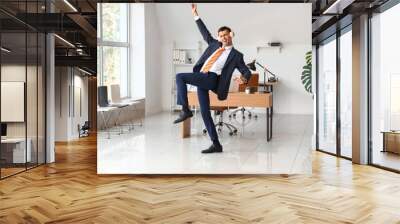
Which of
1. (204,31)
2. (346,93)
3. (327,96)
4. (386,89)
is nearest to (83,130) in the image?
(327,96)

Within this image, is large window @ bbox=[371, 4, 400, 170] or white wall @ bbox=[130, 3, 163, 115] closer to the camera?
white wall @ bbox=[130, 3, 163, 115]

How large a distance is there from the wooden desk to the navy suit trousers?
0.22ft

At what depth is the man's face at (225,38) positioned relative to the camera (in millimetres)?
5406

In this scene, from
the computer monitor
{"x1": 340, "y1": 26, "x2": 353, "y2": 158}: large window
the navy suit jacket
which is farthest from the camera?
{"x1": 340, "y1": 26, "x2": 353, "y2": 158}: large window

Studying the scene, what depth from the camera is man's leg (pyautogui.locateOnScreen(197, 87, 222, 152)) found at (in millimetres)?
5406

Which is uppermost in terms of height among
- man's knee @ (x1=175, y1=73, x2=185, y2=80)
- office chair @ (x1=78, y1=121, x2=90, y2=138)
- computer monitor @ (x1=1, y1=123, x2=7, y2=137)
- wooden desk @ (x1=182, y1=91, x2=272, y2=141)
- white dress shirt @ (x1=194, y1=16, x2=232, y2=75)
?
white dress shirt @ (x1=194, y1=16, x2=232, y2=75)

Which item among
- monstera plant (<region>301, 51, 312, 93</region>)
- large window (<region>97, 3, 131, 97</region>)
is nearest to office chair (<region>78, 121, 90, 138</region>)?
large window (<region>97, 3, 131, 97</region>)

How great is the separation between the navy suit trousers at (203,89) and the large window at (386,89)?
9.82 ft

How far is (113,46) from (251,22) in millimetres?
1865

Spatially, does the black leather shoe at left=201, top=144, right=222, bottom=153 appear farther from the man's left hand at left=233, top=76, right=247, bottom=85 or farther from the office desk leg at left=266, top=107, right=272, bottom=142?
the man's left hand at left=233, top=76, right=247, bottom=85

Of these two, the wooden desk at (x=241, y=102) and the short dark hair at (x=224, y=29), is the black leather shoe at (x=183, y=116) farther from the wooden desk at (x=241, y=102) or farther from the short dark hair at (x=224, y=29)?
the short dark hair at (x=224, y=29)

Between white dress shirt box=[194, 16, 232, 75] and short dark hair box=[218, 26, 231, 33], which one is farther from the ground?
short dark hair box=[218, 26, 231, 33]

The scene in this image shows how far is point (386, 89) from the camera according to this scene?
6.61 metres

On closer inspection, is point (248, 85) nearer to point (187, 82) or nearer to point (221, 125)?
point (221, 125)
